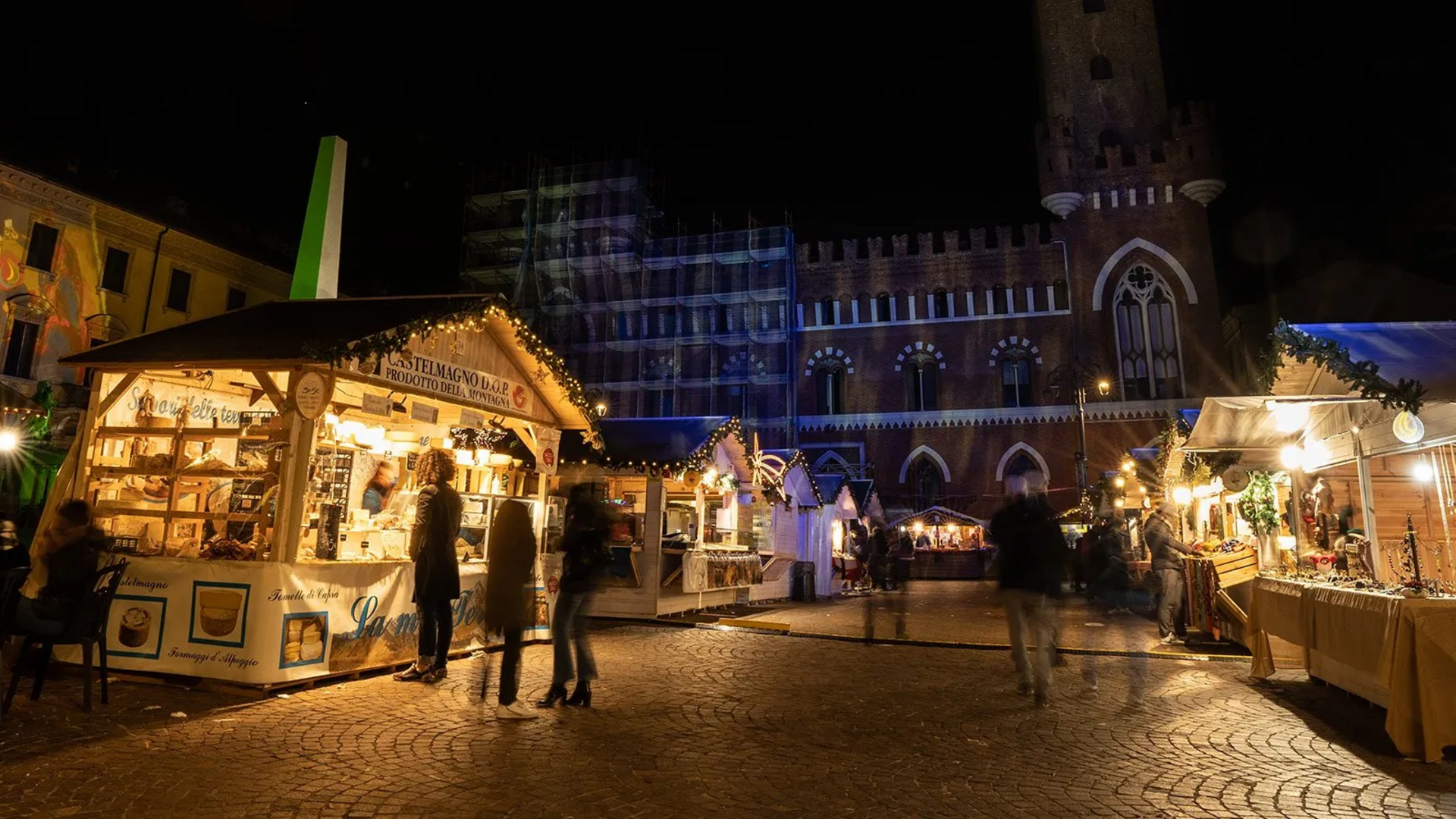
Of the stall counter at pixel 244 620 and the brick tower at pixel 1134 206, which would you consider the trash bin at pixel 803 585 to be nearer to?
the stall counter at pixel 244 620

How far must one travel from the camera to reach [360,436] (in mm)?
8594

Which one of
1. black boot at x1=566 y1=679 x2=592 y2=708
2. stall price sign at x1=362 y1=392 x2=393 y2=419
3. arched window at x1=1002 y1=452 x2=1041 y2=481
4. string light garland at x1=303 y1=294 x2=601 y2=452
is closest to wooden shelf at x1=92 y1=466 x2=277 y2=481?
stall price sign at x1=362 y1=392 x2=393 y2=419

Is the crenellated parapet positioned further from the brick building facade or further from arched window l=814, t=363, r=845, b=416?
arched window l=814, t=363, r=845, b=416

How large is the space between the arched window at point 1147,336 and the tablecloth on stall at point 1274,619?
23689mm

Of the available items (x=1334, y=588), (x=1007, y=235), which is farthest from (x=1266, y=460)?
(x=1007, y=235)

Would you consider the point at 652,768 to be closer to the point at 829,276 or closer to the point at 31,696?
the point at 31,696

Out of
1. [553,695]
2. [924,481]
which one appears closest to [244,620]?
[553,695]

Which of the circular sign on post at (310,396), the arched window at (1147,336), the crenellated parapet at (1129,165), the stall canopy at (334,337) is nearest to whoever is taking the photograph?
the circular sign on post at (310,396)

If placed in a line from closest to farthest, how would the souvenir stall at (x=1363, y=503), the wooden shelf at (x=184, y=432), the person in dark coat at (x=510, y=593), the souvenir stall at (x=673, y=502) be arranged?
the souvenir stall at (x=1363, y=503)
the person in dark coat at (x=510, y=593)
the wooden shelf at (x=184, y=432)
the souvenir stall at (x=673, y=502)

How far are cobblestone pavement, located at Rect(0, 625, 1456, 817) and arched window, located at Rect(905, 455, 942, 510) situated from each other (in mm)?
23889

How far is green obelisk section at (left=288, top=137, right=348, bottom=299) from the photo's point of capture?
34.4 ft

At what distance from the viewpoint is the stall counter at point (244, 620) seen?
5977mm

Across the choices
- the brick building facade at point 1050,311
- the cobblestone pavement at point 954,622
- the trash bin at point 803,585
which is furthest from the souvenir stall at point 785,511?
the brick building facade at point 1050,311

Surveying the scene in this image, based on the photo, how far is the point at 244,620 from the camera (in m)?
6.00
